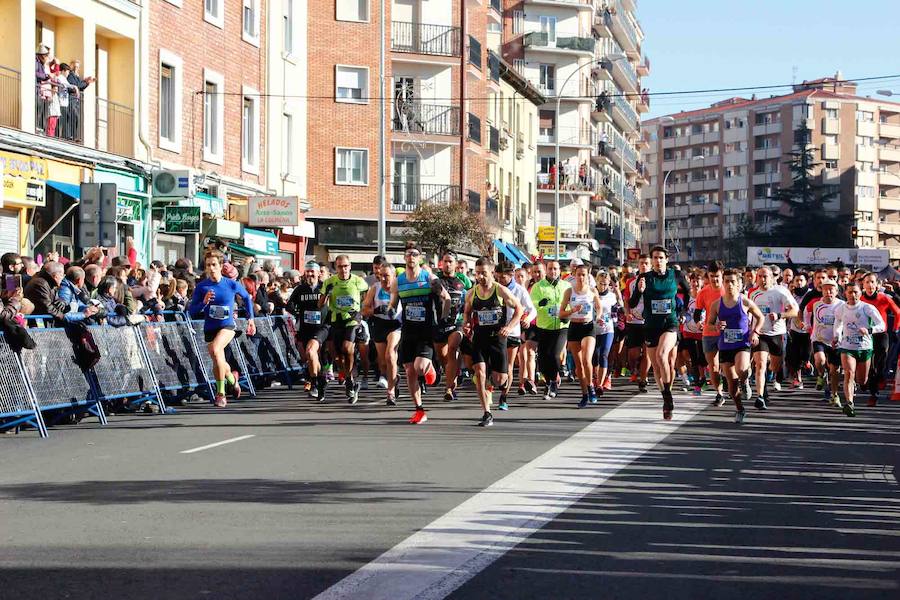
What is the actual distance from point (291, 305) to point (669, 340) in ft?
20.4

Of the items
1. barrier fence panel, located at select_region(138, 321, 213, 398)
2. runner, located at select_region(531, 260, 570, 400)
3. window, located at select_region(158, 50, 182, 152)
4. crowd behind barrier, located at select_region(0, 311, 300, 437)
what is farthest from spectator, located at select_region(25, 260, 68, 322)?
window, located at select_region(158, 50, 182, 152)

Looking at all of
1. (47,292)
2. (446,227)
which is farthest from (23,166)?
(446,227)

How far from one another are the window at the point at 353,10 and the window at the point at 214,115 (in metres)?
15.7

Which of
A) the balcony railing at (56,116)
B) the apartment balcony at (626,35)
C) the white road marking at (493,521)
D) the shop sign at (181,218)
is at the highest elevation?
the apartment balcony at (626,35)

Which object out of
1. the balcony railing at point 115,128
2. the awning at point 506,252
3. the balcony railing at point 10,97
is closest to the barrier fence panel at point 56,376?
the balcony railing at point 10,97

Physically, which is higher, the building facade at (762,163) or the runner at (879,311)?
the building facade at (762,163)

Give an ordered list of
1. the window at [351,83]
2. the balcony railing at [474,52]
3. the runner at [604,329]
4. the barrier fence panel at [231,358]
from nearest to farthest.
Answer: the barrier fence panel at [231,358] → the runner at [604,329] → the window at [351,83] → the balcony railing at [474,52]

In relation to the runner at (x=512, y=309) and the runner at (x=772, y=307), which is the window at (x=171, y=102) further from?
the runner at (x=772, y=307)

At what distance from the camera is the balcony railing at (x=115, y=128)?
27.5 meters

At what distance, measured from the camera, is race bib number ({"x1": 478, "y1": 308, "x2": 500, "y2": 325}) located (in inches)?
629

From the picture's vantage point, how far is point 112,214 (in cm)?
1998

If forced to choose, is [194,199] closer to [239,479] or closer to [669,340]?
[669,340]

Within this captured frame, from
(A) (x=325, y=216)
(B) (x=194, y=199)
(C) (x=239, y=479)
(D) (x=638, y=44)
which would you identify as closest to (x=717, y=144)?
(D) (x=638, y=44)

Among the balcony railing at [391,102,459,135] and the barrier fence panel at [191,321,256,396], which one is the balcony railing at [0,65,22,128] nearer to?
the barrier fence panel at [191,321,256,396]
